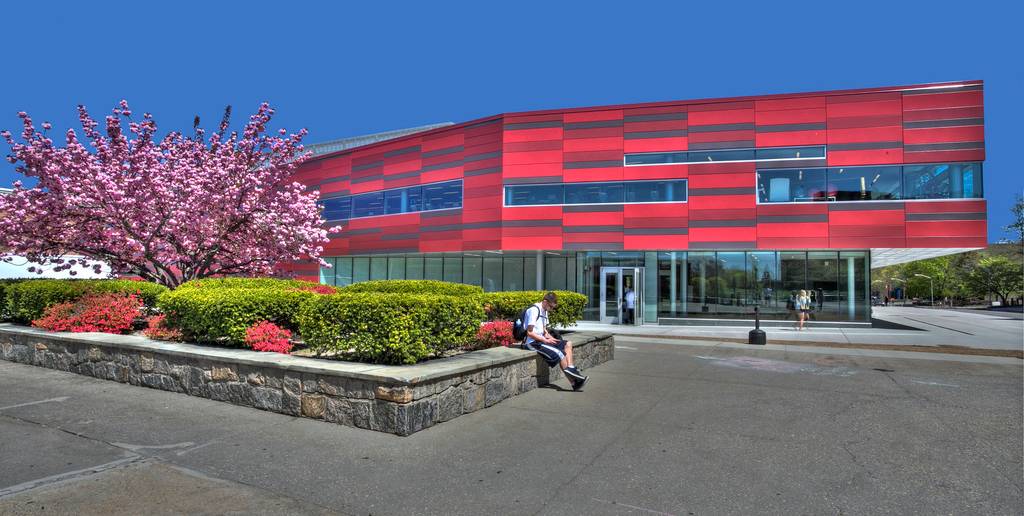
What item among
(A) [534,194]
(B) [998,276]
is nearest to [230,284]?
(A) [534,194]

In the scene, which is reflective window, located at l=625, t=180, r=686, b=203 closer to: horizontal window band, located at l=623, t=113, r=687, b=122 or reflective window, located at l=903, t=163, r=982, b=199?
horizontal window band, located at l=623, t=113, r=687, b=122

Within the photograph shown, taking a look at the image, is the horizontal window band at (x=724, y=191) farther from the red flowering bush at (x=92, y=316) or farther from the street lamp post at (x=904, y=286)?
the street lamp post at (x=904, y=286)

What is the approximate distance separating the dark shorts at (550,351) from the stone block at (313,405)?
324cm

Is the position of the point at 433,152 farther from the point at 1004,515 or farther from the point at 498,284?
the point at 1004,515

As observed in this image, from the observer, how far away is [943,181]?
20.6 m

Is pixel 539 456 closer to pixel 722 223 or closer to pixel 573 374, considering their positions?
pixel 573 374

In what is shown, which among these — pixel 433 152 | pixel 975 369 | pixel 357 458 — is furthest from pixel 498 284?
pixel 357 458

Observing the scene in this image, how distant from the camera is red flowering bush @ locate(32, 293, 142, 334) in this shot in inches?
357

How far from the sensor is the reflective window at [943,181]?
20391 mm

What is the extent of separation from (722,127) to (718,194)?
2.85 metres

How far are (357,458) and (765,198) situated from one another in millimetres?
21584

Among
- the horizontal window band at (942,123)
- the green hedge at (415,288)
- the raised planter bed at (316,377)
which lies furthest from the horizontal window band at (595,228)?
the raised planter bed at (316,377)

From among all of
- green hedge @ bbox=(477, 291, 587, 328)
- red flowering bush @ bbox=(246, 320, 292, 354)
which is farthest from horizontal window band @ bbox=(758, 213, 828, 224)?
red flowering bush @ bbox=(246, 320, 292, 354)

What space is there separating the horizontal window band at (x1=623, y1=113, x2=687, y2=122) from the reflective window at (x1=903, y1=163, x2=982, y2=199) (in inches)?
342
